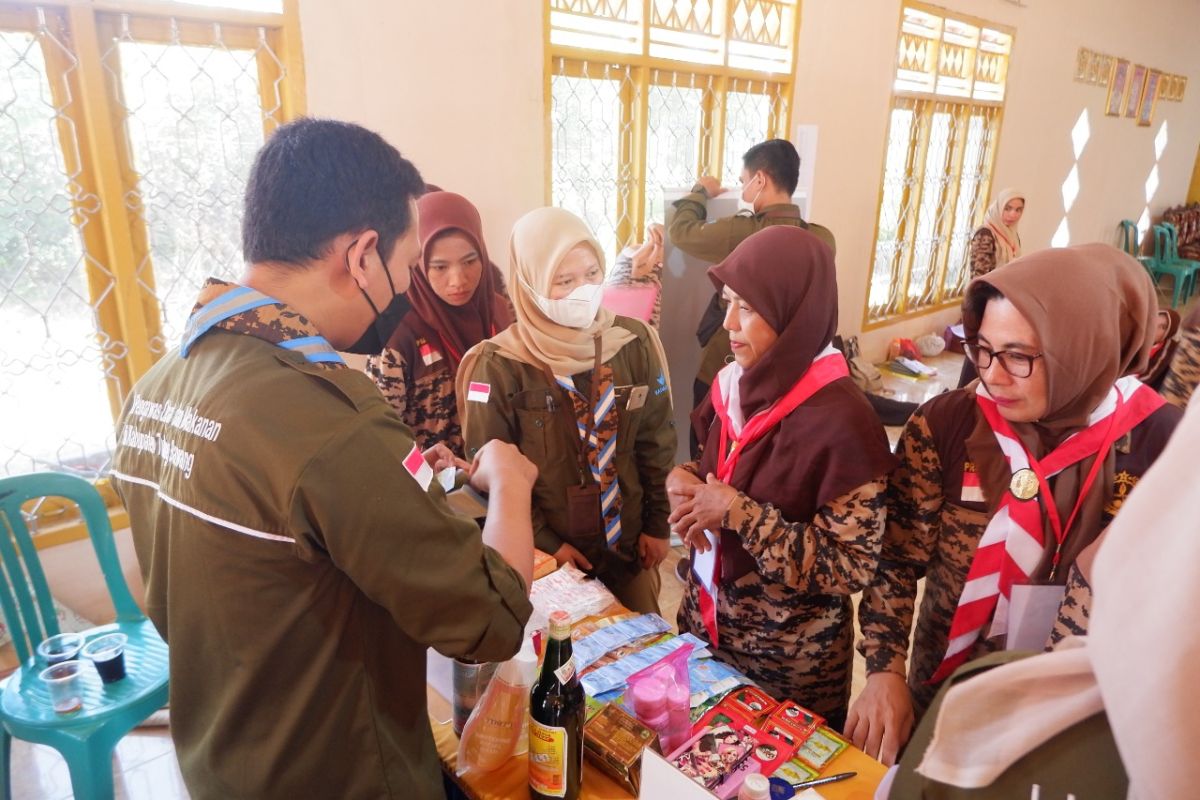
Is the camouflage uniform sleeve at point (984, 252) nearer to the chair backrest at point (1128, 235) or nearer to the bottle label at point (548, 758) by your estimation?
the bottle label at point (548, 758)

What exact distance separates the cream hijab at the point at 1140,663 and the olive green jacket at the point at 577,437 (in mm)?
1329

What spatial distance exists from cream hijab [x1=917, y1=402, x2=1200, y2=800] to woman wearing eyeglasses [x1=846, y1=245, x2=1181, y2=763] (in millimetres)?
692

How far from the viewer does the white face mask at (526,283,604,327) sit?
5.97 ft

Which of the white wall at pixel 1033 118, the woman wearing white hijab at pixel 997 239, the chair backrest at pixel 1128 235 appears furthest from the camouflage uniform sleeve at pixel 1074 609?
the chair backrest at pixel 1128 235

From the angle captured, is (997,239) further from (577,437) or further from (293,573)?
(293,573)

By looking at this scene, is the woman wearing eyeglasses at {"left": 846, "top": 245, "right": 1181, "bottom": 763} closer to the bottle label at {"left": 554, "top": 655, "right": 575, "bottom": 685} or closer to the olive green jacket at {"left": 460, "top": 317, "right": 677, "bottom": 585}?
the bottle label at {"left": 554, "top": 655, "right": 575, "bottom": 685}

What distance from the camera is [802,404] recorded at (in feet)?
4.40

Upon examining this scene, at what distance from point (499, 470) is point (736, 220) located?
86.6 inches

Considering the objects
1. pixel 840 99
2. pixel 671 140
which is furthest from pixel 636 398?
pixel 840 99

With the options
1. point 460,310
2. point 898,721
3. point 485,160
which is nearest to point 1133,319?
point 898,721

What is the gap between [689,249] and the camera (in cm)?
309

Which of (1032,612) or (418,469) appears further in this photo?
(1032,612)

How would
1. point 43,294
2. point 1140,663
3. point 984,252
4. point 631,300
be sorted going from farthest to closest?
1. point 984,252
2. point 631,300
3. point 43,294
4. point 1140,663

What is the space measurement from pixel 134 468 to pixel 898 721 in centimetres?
126
